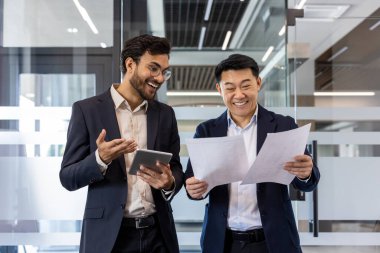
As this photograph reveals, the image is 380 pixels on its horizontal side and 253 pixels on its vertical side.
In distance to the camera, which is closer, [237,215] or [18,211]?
[237,215]

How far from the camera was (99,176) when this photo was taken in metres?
1.62

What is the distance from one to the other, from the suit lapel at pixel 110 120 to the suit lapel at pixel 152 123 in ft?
0.42

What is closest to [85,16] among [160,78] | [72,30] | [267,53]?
[72,30]

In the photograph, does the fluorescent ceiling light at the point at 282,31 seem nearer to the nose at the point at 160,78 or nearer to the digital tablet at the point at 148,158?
the nose at the point at 160,78

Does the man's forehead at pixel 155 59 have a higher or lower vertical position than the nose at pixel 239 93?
higher

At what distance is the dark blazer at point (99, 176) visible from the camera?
1653 mm

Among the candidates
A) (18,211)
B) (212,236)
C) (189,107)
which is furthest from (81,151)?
(18,211)

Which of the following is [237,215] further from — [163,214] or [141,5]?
[141,5]

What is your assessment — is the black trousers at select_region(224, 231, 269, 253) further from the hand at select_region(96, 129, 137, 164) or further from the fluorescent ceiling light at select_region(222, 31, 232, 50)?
the fluorescent ceiling light at select_region(222, 31, 232, 50)

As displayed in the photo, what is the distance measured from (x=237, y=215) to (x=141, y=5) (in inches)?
77.9

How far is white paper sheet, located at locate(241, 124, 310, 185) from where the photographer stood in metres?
1.59

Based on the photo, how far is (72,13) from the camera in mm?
3262

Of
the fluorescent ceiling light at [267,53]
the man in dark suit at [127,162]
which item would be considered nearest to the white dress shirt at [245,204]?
the man in dark suit at [127,162]

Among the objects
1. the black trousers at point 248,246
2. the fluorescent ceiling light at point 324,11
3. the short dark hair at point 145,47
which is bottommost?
the black trousers at point 248,246
